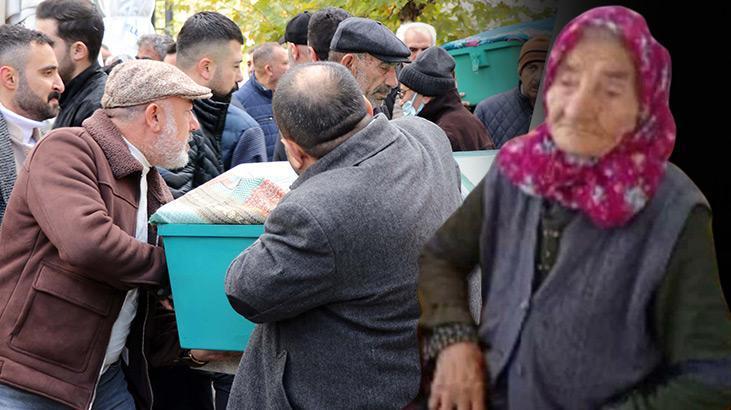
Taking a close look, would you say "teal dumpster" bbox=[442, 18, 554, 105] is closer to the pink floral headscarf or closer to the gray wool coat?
the pink floral headscarf

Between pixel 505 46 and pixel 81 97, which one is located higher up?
pixel 505 46

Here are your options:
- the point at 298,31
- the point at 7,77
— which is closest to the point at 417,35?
the point at 298,31

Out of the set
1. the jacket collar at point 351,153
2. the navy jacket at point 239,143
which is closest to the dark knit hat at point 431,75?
the navy jacket at point 239,143

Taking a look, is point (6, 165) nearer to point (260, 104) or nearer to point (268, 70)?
point (260, 104)

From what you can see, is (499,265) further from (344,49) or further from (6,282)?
(344,49)

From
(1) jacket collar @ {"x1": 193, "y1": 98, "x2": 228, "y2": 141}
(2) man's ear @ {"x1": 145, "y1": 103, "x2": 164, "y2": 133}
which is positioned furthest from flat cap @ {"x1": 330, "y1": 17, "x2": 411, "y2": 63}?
(2) man's ear @ {"x1": 145, "y1": 103, "x2": 164, "y2": 133}

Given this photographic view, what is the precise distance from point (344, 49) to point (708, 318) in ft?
10.00

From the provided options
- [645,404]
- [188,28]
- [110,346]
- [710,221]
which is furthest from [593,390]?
[188,28]

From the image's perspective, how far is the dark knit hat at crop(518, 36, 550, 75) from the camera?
5.74 ft

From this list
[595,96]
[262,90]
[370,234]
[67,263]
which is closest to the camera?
[595,96]

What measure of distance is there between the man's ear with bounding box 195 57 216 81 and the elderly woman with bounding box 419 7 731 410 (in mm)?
3468

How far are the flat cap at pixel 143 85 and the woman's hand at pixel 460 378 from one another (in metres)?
2.03

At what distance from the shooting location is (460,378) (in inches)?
71.1

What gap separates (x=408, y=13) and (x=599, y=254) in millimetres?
6207
